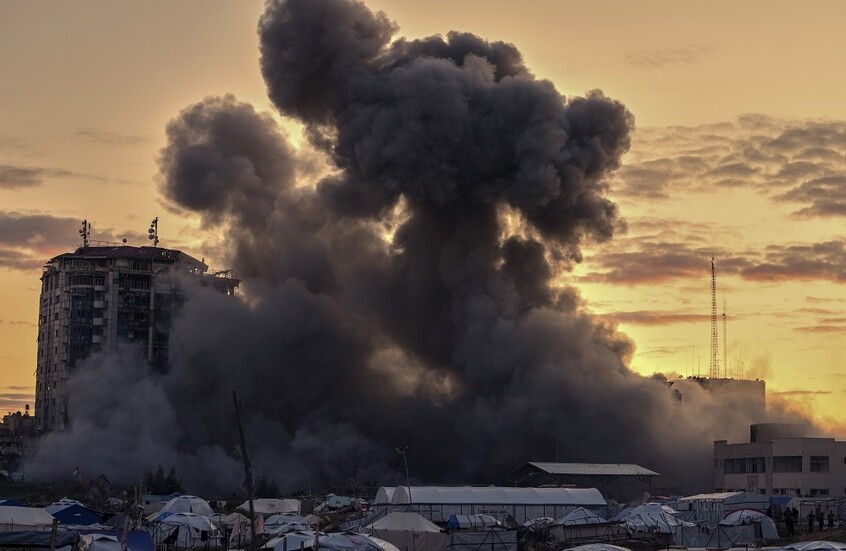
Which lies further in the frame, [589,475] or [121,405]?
[121,405]

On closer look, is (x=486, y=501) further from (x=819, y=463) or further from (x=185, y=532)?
(x=819, y=463)

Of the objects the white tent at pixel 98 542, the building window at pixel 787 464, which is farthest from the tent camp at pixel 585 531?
the building window at pixel 787 464

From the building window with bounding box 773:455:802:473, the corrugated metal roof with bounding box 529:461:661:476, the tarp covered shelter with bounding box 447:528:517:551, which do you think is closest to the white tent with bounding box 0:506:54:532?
the tarp covered shelter with bounding box 447:528:517:551

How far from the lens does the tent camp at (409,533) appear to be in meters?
67.7

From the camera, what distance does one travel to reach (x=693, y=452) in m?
125

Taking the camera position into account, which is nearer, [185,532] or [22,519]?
[22,519]

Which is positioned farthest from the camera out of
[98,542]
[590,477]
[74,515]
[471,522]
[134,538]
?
[590,477]

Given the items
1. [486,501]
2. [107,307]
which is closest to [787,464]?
[486,501]

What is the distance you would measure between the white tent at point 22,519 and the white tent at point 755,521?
35.2 meters

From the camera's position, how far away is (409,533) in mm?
67938

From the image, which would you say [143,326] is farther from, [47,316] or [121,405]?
[121,405]

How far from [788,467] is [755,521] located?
123ft

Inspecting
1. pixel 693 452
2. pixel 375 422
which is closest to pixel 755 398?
pixel 693 452

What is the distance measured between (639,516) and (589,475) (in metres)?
28.2
